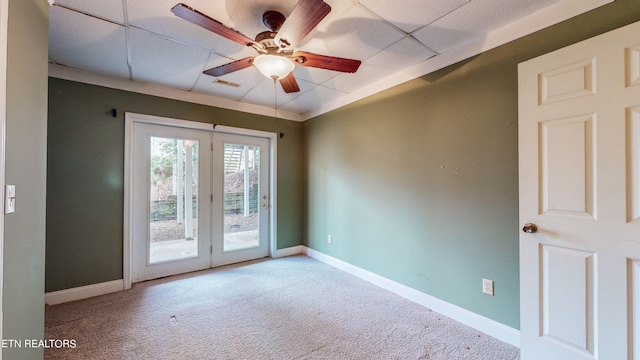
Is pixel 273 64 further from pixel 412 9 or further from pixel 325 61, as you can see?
pixel 412 9

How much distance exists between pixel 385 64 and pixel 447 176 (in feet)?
4.22

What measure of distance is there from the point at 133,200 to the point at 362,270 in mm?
2988

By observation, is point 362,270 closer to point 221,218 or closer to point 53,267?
point 221,218

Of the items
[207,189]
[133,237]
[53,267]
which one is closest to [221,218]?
[207,189]

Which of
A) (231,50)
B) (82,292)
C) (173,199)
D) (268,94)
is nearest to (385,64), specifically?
(231,50)

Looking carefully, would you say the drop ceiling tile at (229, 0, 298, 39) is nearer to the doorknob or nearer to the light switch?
the light switch

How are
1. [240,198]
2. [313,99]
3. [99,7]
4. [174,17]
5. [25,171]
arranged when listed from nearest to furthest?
[25,171] → [99,7] → [174,17] → [313,99] → [240,198]

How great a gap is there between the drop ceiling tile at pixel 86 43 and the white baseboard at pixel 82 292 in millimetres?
2351

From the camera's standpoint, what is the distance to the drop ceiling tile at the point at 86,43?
1922 mm

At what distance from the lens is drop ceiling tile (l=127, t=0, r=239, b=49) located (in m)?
1.73

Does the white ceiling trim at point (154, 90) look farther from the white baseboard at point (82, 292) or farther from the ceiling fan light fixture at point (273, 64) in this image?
the white baseboard at point (82, 292)

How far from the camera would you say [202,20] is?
143 cm

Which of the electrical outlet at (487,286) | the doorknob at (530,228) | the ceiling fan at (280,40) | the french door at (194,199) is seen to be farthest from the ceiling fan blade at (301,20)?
the french door at (194,199)

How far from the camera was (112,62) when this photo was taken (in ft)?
8.40
